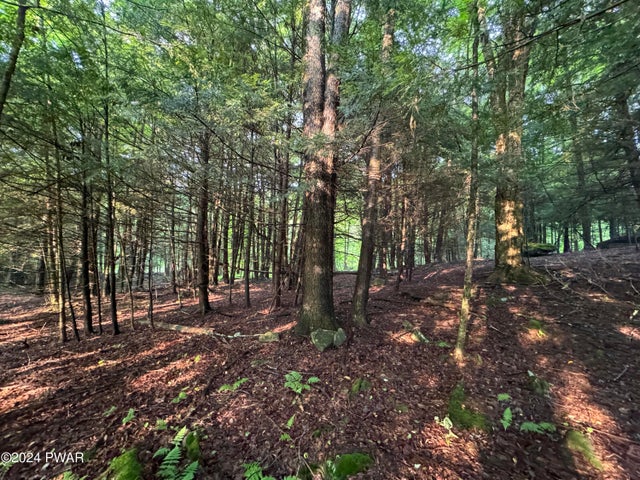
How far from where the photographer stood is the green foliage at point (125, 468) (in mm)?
2359

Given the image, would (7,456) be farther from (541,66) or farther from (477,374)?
(541,66)

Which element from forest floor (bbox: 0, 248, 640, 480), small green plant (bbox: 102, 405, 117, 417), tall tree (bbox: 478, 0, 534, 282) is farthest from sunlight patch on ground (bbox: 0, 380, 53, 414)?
tall tree (bbox: 478, 0, 534, 282)

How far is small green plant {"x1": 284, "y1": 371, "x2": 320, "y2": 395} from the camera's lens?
144 inches

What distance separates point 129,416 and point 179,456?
117 centimetres

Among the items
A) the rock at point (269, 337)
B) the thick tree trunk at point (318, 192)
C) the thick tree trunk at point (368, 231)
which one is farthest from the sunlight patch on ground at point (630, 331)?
the rock at point (269, 337)

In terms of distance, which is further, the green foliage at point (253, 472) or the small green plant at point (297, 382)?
the small green plant at point (297, 382)

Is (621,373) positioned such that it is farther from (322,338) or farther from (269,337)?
(269,337)

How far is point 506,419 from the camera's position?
3162 mm

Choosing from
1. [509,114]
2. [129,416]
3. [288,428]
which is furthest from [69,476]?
[509,114]

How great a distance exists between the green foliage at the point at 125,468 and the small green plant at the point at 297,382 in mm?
1784

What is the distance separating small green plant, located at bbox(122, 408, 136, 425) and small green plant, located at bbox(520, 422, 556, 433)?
481 centimetres

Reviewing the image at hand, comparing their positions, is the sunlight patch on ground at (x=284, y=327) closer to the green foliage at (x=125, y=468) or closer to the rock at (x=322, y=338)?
the rock at (x=322, y=338)

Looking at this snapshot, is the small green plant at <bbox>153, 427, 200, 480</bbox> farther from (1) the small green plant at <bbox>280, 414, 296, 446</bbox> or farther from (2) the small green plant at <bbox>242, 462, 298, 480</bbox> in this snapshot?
(1) the small green plant at <bbox>280, 414, 296, 446</bbox>

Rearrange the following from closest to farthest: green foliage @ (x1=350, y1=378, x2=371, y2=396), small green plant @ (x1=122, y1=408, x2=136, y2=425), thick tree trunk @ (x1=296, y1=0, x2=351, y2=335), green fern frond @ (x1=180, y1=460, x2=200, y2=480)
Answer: green fern frond @ (x1=180, y1=460, x2=200, y2=480)
small green plant @ (x1=122, y1=408, x2=136, y2=425)
green foliage @ (x1=350, y1=378, x2=371, y2=396)
thick tree trunk @ (x1=296, y1=0, x2=351, y2=335)
